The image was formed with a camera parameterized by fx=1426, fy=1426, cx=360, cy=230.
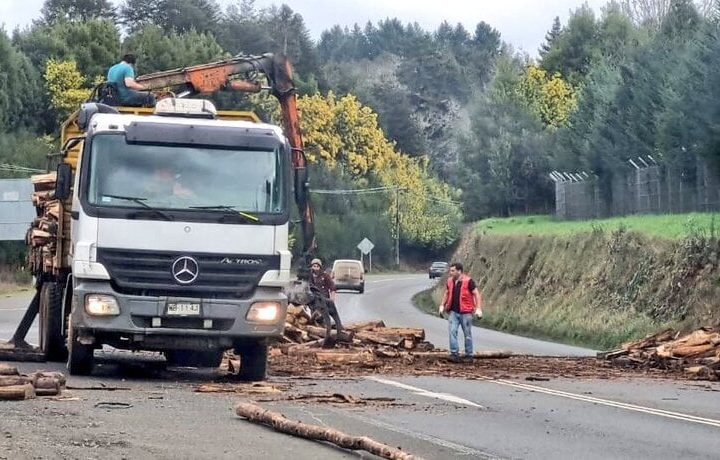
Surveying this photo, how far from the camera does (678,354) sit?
23.3m

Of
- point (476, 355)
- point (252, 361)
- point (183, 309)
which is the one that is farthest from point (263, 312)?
point (476, 355)

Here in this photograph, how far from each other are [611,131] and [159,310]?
46.1 m

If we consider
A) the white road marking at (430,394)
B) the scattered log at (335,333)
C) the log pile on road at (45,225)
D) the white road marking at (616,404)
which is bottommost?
the white road marking at (616,404)

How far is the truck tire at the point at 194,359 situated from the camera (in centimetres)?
2148

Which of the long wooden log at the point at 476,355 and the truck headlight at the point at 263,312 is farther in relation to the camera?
the long wooden log at the point at 476,355

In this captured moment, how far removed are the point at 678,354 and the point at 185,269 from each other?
9728 millimetres

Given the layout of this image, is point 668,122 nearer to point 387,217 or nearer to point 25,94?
point 25,94

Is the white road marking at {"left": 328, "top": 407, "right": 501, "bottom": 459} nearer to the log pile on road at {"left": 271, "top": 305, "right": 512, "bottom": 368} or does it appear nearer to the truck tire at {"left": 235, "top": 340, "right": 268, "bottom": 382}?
the truck tire at {"left": 235, "top": 340, "right": 268, "bottom": 382}

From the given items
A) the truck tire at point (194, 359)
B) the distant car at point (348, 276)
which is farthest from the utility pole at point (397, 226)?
the truck tire at point (194, 359)

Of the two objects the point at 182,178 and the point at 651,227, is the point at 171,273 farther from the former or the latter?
the point at 651,227

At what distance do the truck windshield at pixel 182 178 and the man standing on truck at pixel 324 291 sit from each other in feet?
25.9

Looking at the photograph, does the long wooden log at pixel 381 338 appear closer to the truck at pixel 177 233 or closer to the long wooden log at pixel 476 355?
the long wooden log at pixel 476 355

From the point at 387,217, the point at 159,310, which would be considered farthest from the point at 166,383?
the point at 387,217

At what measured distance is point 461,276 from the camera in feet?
83.4
